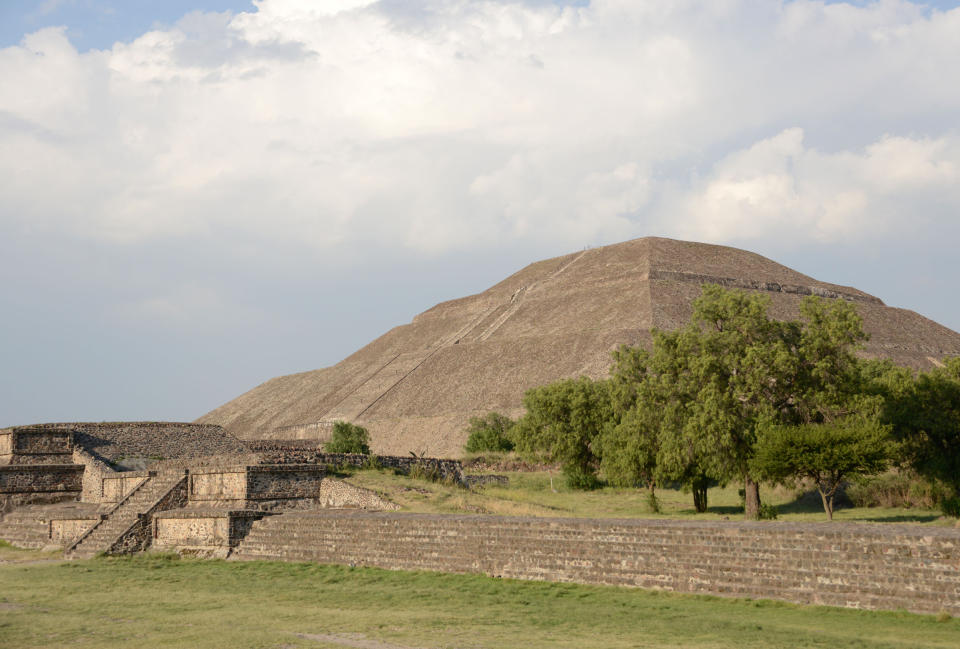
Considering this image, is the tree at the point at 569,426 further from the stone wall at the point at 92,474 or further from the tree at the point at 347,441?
the stone wall at the point at 92,474

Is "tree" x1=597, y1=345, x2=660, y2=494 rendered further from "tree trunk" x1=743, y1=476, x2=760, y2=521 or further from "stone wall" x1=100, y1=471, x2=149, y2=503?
"stone wall" x1=100, y1=471, x2=149, y2=503

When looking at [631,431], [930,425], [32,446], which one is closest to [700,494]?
[631,431]

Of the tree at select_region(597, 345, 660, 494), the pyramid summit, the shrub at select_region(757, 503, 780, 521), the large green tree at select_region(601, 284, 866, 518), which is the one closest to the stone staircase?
the tree at select_region(597, 345, 660, 494)

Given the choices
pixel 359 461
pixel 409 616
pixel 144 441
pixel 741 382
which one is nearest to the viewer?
pixel 409 616

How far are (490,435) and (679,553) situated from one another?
40.3m

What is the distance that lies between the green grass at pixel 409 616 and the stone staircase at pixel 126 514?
4.49 m

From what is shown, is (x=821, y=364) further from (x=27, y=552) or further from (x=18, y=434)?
(x=18, y=434)

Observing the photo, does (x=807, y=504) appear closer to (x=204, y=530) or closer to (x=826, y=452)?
(x=826, y=452)

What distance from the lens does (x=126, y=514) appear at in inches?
987

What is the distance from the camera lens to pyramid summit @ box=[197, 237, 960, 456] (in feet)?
235

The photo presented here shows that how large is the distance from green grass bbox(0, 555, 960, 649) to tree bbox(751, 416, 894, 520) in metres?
12.6

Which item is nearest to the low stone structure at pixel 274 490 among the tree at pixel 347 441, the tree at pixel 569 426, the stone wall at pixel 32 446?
the stone wall at pixel 32 446

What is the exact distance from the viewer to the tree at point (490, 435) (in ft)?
180

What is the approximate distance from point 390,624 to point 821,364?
19.7 meters
